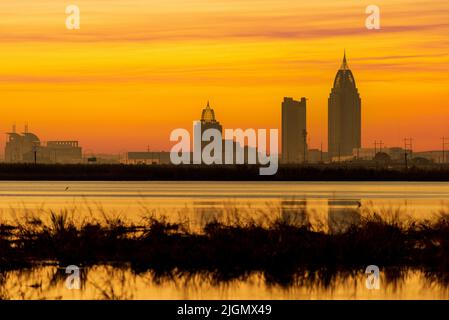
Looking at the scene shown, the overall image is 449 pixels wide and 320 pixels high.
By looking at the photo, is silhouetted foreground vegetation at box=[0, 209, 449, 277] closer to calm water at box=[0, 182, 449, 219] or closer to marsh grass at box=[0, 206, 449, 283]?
marsh grass at box=[0, 206, 449, 283]

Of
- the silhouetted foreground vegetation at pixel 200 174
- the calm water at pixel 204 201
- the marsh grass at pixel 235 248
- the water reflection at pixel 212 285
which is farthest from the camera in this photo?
the silhouetted foreground vegetation at pixel 200 174

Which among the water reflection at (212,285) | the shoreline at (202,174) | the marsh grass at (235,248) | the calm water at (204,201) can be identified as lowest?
the water reflection at (212,285)

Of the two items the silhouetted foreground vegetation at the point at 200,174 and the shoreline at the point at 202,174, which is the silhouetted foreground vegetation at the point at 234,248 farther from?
the shoreline at the point at 202,174

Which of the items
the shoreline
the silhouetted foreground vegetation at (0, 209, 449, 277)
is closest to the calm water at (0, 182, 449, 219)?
the silhouetted foreground vegetation at (0, 209, 449, 277)

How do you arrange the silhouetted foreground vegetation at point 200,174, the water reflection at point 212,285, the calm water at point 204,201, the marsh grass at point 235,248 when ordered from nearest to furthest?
the water reflection at point 212,285
the marsh grass at point 235,248
the calm water at point 204,201
the silhouetted foreground vegetation at point 200,174

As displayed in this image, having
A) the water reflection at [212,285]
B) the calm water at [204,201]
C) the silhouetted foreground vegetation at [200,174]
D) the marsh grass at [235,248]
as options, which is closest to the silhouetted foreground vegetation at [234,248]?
the marsh grass at [235,248]

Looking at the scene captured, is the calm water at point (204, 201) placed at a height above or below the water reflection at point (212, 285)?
above
